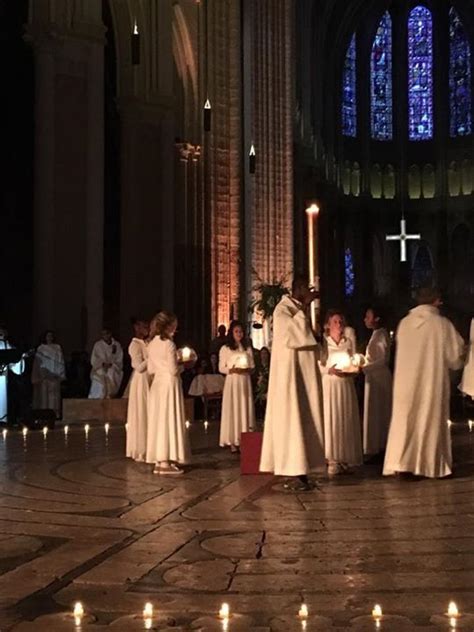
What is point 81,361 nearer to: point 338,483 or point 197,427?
point 197,427

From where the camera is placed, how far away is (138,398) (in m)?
12.7

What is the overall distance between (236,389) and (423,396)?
4042 millimetres

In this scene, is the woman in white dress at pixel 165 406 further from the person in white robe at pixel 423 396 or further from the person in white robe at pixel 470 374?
the person in white robe at pixel 470 374

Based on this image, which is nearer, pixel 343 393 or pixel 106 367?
pixel 343 393

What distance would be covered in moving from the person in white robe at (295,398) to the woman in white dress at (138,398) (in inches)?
109

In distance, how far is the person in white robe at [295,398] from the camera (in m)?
9.49

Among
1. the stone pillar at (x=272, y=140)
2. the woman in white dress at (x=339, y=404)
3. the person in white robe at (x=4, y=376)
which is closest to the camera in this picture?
the woman in white dress at (x=339, y=404)

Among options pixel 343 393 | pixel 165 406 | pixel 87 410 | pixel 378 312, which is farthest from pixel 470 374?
pixel 87 410

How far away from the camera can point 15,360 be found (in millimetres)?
15242

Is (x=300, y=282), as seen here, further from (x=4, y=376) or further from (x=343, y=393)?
(x=4, y=376)

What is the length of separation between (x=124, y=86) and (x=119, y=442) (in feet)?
44.2

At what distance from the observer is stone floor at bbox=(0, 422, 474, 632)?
504 cm

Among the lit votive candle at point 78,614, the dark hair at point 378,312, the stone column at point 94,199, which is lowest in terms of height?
the lit votive candle at point 78,614

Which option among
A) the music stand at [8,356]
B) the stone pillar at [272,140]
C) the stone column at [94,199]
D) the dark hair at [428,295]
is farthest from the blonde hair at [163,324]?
the stone pillar at [272,140]
